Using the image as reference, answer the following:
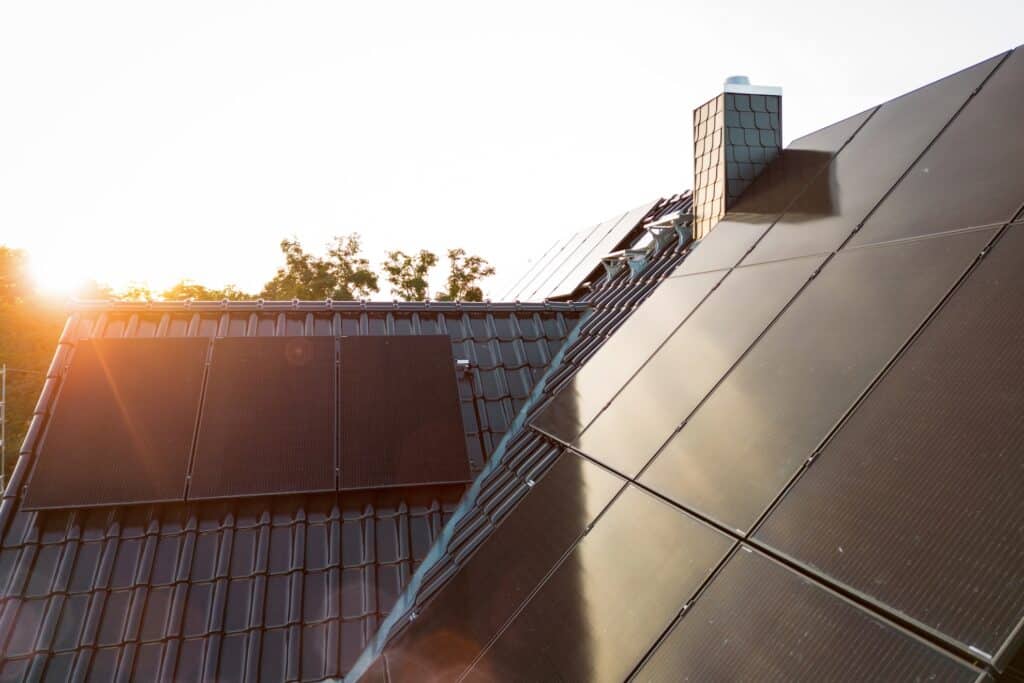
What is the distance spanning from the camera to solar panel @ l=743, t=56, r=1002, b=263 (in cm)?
536

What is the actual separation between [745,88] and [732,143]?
109 cm

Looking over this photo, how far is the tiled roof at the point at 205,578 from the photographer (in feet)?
19.1

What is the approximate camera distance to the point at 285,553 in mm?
6766

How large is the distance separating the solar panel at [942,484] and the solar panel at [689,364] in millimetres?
1552

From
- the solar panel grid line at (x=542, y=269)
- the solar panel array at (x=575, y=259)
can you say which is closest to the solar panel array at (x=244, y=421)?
the solar panel array at (x=575, y=259)

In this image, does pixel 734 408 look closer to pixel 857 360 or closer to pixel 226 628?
pixel 857 360

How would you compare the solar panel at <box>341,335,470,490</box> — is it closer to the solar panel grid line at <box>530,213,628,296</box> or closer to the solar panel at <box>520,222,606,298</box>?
the solar panel grid line at <box>530,213,628,296</box>

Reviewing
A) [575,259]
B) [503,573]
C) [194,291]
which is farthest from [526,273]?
[194,291]

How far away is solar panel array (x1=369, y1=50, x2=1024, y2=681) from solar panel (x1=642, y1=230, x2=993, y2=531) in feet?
0.05

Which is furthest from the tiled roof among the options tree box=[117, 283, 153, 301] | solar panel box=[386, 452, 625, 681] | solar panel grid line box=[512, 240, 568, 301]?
tree box=[117, 283, 153, 301]

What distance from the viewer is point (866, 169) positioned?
19.4 feet

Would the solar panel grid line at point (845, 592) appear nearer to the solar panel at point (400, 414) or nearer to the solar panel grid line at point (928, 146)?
the solar panel grid line at point (928, 146)

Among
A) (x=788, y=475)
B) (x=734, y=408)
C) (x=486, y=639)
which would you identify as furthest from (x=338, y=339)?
(x=788, y=475)

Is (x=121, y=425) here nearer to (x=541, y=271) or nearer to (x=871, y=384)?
(x=871, y=384)
